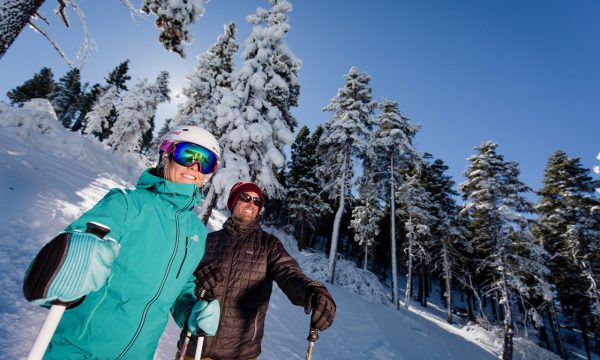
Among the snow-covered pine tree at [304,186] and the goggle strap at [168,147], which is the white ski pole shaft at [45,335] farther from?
the snow-covered pine tree at [304,186]

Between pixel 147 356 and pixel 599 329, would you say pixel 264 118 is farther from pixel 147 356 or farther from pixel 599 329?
pixel 599 329

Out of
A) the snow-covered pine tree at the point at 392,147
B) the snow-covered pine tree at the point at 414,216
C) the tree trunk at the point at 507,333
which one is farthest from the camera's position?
the snow-covered pine tree at the point at 414,216

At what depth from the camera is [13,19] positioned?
13.7 feet

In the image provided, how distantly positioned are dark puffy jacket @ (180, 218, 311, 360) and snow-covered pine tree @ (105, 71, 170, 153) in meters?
31.3

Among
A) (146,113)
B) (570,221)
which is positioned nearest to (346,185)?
(570,221)

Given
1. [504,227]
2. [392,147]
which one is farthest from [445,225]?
[392,147]

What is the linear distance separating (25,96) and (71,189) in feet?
181

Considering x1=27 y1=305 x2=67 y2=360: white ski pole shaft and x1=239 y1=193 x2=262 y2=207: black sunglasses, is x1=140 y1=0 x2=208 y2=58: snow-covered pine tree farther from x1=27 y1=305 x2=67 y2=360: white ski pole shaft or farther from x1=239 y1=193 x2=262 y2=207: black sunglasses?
x1=27 y1=305 x2=67 y2=360: white ski pole shaft

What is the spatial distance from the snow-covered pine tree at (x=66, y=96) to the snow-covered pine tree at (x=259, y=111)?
47.1 metres

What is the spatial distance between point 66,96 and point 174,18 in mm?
51980

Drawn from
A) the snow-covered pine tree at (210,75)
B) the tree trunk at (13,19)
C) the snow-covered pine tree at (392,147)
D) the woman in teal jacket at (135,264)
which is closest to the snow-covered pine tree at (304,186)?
the snow-covered pine tree at (392,147)

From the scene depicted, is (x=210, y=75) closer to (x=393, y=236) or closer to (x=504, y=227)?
(x=393, y=236)

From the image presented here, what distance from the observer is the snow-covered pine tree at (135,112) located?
28.7m

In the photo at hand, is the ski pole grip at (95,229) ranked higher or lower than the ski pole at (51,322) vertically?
higher
